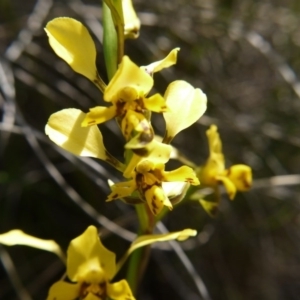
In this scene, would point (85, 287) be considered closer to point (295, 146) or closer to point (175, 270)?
point (175, 270)

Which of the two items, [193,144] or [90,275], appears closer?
[90,275]

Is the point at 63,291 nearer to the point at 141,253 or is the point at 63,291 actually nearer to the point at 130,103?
the point at 141,253

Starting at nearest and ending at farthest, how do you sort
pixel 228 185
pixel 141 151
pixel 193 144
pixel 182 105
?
pixel 141 151 < pixel 182 105 < pixel 228 185 < pixel 193 144

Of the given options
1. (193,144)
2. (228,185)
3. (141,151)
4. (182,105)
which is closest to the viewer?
(141,151)

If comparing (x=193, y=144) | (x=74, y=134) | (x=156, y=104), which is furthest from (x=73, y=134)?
(x=193, y=144)

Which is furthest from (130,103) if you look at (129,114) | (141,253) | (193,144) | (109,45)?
(193,144)

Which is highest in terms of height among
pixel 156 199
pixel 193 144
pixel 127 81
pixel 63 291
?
pixel 127 81

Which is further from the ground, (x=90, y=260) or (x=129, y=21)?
(x=129, y=21)
